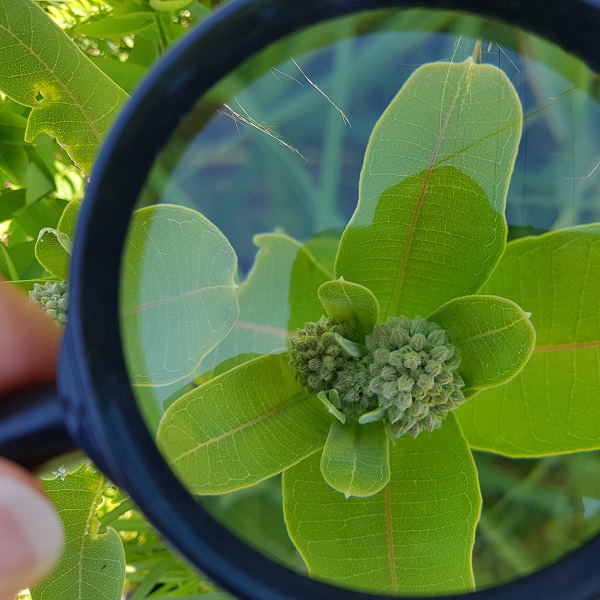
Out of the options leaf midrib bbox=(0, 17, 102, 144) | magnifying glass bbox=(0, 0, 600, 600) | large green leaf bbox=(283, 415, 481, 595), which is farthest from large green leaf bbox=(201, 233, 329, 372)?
leaf midrib bbox=(0, 17, 102, 144)

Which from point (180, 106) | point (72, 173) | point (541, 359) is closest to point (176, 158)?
point (180, 106)

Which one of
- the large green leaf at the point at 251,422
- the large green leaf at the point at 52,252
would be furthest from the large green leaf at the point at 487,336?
the large green leaf at the point at 52,252

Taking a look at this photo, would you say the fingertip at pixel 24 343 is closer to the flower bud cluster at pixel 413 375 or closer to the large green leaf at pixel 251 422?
the large green leaf at pixel 251 422

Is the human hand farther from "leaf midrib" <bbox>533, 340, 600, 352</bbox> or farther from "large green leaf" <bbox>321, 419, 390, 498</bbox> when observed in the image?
"leaf midrib" <bbox>533, 340, 600, 352</bbox>

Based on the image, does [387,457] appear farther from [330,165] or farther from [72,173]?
[72,173]

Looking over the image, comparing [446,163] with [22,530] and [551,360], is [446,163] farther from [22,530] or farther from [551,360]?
[22,530]
